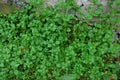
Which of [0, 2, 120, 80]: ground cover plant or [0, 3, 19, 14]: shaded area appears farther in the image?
[0, 3, 19, 14]: shaded area

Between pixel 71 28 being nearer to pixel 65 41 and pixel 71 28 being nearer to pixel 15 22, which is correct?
pixel 65 41

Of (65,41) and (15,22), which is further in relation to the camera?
(15,22)

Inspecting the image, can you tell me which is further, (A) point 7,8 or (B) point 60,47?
(A) point 7,8

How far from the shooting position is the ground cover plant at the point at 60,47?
4.04 meters

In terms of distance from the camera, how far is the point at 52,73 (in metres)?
4.15

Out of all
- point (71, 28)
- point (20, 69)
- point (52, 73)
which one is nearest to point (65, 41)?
point (71, 28)

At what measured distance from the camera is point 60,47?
4285 millimetres

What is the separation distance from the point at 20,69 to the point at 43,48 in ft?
1.68

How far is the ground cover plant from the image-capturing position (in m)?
4.04

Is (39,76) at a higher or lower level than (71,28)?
lower

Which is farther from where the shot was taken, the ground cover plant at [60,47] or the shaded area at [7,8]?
the shaded area at [7,8]

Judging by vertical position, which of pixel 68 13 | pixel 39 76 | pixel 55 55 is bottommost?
pixel 39 76

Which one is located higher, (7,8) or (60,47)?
(7,8)

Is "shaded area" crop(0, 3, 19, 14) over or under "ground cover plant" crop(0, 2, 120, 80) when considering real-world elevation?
over
